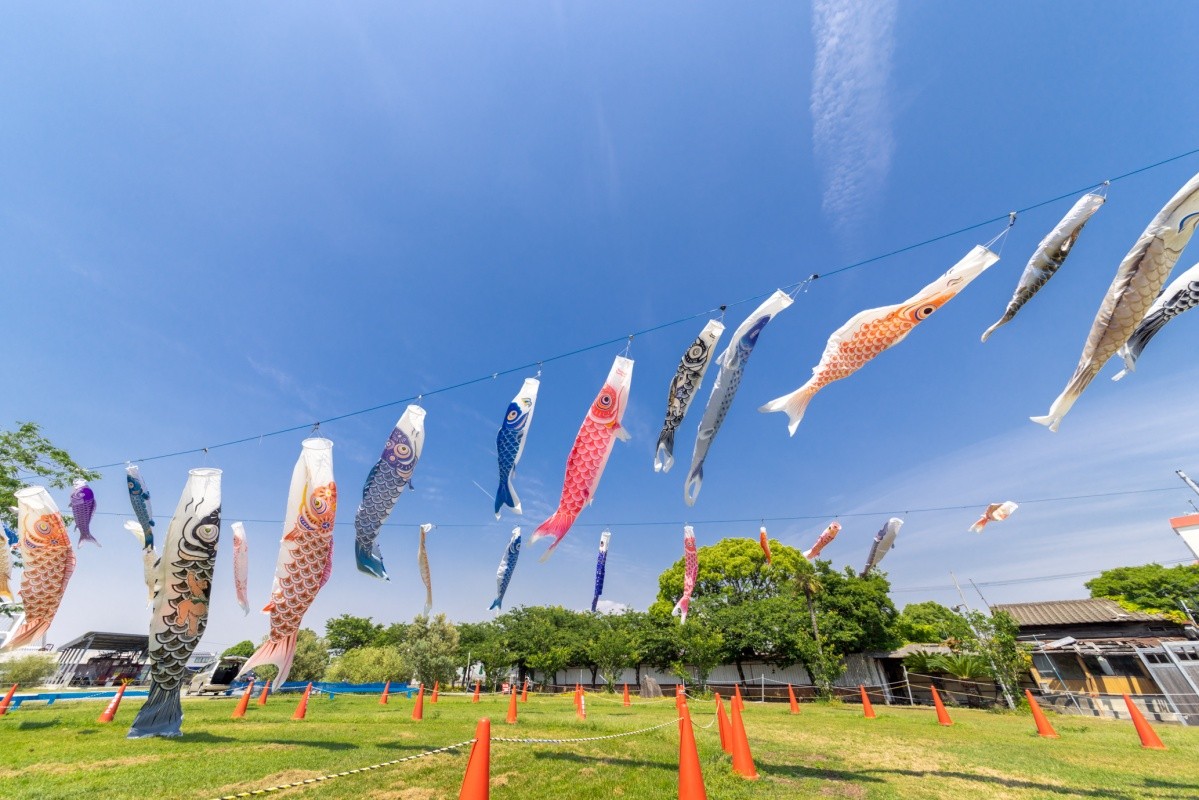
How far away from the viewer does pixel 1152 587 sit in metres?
30.2

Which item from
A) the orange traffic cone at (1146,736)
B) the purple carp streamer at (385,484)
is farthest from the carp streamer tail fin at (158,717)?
the orange traffic cone at (1146,736)

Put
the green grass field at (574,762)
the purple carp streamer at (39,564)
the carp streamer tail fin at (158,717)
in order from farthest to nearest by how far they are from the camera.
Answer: the purple carp streamer at (39,564), the carp streamer tail fin at (158,717), the green grass field at (574,762)

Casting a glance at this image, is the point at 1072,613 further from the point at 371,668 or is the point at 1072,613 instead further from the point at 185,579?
the point at 371,668

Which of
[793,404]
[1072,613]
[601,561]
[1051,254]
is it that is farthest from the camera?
[1072,613]

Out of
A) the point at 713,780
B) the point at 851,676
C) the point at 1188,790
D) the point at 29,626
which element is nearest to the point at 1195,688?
the point at 1188,790

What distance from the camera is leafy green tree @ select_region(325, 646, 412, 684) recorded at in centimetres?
3083

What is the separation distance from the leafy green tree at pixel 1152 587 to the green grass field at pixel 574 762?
88.1 ft

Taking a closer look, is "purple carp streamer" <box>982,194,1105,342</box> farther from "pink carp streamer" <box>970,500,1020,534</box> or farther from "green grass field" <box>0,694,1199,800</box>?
"pink carp streamer" <box>970,500,1020,534</box>

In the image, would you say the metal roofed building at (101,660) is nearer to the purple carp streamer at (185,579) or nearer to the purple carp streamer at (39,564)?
the purple carp streamer at (39,564)

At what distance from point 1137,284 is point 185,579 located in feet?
38.6

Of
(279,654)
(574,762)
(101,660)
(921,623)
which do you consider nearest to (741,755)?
(574,762)

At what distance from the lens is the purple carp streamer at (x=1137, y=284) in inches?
166

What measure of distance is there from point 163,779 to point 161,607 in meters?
2.06

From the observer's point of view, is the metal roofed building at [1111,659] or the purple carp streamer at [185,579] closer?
the purple carp streamer at [185,579]
